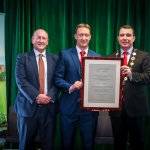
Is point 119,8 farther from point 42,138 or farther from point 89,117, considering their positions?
point 42,138

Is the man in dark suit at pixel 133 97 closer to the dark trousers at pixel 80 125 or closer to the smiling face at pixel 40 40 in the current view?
the dark trousers at pixel 80 125

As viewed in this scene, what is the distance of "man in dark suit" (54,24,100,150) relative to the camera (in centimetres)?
253

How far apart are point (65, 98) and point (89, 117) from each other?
33 cm

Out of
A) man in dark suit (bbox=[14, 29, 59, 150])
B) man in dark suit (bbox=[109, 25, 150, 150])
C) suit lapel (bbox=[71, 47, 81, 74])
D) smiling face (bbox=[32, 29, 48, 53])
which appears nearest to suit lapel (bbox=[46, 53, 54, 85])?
man in dark suit (bbox=[14, 29, 59, 150])

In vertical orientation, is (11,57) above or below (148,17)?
below

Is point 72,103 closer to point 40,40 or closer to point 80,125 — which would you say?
point 80,125

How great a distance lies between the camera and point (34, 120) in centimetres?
258

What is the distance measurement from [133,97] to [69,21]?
1.71 m

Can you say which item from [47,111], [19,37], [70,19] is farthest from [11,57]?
[47,111]

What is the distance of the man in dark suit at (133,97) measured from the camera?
2.41m

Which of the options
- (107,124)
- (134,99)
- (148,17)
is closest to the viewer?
(134,99)

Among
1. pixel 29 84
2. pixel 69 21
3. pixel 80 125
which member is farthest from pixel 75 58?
pixel 69 21

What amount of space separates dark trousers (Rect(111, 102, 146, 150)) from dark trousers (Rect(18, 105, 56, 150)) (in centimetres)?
71

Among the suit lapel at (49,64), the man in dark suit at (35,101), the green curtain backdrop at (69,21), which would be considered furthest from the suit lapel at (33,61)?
the green curtain backdrop at (69,21)
